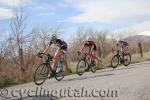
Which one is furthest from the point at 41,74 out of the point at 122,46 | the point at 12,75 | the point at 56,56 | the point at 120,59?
the point at 122,46

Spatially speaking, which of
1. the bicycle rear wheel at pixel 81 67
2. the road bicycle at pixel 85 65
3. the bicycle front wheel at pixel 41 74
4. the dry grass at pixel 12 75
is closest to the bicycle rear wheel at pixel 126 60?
the road bicycle at pixel 85 65

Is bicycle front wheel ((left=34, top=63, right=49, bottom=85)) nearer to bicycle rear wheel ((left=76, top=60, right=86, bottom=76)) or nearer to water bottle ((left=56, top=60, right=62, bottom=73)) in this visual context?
water bottle ((left=56, top=60, right=62, bottom=73))

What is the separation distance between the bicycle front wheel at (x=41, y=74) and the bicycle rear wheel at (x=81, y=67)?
3423 millimetres

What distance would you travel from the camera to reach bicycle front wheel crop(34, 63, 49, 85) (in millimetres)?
14211

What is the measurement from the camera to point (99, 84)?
1290cm

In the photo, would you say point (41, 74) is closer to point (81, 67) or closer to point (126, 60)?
point (81, 67)

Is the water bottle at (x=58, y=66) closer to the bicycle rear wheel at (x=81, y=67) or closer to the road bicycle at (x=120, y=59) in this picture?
the bicycle rear wheel at (x=81, y=67)

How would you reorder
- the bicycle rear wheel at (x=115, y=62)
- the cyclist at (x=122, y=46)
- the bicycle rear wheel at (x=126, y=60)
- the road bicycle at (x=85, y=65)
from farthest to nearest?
the bicycle rear wheel at (x=126, y=60) < the cyclist at (x=122, y=46) < the bicycle rear wheel at (x=115, y=62) < the road bicycle at (x=85, y=65)

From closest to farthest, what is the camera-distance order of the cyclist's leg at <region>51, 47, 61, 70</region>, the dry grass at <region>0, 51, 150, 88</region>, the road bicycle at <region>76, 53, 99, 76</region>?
the cyclist's leg at <region>51, 47, 61, 70</region> → the dry grass at <region>0, 51, 150, 88</region> → the road bicycle at <region>76, 53, 99, 76</region>

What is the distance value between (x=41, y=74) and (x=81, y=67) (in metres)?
4.05

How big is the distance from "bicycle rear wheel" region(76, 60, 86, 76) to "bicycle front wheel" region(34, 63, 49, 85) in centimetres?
342

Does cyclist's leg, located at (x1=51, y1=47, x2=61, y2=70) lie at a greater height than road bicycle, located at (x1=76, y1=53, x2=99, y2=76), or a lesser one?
greater

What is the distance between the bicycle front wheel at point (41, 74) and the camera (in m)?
14.2

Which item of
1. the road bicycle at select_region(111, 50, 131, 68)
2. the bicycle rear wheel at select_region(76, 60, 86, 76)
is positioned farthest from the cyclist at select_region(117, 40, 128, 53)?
the bicycle rear wheel at select_region(76, 60, 86, 76)
